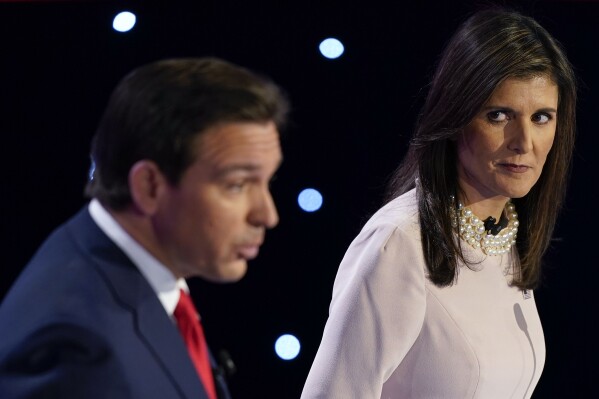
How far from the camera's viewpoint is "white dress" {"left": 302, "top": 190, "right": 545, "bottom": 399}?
2199mm

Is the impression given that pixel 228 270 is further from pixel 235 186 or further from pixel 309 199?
pixel 309 199

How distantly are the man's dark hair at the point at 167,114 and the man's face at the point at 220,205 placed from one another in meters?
0.02

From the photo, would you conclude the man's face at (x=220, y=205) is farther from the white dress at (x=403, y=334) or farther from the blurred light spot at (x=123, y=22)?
the blurred light spot at (x=123, y=22)

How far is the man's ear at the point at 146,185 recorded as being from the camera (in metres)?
1.41

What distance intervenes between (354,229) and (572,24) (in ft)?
3.00

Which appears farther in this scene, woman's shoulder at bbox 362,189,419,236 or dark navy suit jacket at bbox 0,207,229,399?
woman's shoulder at bbox 362,189,419,236

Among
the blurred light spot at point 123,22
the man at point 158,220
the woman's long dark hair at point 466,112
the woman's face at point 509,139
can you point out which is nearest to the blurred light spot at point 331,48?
the blurred light spot at point 123,22

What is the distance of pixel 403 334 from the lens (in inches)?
86.4

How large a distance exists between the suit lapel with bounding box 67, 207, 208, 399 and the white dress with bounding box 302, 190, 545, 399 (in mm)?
A: 805

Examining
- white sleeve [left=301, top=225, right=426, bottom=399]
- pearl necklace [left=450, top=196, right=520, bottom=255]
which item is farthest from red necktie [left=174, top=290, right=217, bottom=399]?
pearl necklace [left=450, top=196, right=520, bottom=255]

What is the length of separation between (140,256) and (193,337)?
0.52 feet

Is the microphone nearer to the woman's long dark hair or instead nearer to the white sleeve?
the woman's long dark hair

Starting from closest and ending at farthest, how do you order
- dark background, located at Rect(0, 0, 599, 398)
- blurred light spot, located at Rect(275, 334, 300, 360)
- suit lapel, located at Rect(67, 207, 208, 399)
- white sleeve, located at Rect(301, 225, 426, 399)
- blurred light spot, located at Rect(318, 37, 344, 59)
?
suit lapel, located at Rect(67, 207, 208, 399) → white sleeve, located at Rect(301, 225, 426, 399) → dark background, located at Rect(0, 0, 599, 398) → blurred light spot, located at Rect(318, 37, 344, 59) → blurred light spot, located at Rect(275, 334, 300, 360)

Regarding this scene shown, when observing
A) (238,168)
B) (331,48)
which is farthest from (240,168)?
(331,48)
